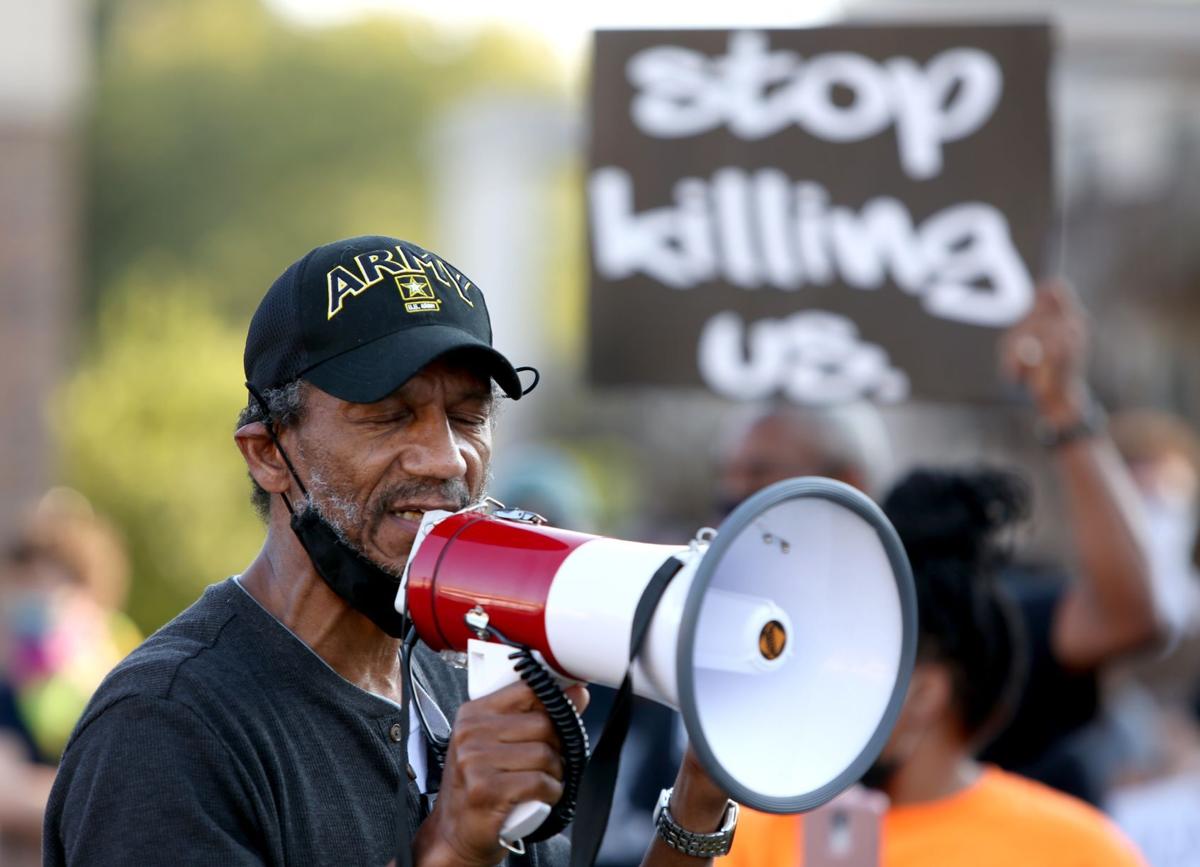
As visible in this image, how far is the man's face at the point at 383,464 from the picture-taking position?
7.20 ft

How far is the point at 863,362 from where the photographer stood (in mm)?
4117

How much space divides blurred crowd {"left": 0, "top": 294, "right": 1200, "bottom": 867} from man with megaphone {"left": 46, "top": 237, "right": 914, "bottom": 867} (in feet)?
2.42

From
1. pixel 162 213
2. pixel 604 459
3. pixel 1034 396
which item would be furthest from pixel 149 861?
pixel 162 213

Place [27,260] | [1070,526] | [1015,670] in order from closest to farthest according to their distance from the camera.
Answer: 1. [1015,670]
2. [1070,526]
3. [27,260]

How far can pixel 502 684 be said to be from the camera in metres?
1.99

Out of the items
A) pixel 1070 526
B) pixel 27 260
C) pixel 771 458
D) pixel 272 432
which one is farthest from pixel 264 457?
pixel 27 260

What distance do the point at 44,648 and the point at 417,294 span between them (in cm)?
404

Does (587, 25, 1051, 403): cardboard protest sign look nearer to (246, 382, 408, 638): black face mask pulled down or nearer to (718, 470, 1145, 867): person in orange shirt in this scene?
(718, 470, 1145, 867): person in orange shirt

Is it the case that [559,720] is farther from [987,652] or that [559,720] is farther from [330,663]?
[987,652]

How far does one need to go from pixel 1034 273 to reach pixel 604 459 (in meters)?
24.9

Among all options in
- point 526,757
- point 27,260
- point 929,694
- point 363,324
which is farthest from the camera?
point 27,260

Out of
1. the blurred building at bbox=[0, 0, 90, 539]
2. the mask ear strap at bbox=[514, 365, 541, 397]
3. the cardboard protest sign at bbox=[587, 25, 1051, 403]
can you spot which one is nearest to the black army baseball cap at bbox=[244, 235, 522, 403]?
the mask ear strap at bbox=[514, 365, 541, 397]

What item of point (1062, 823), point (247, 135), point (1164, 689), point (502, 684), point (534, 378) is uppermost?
point (247, 135)

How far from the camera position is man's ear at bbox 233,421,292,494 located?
227cm
